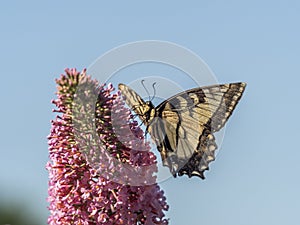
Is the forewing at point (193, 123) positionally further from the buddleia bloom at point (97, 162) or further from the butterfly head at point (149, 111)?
the buddleia bloom at point (97, 162)

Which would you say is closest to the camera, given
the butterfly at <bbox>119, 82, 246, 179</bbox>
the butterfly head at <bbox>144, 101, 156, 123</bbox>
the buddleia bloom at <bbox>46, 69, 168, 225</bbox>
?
the buddleia bloom at <bbox>46, 69, 168, 225</bbox>

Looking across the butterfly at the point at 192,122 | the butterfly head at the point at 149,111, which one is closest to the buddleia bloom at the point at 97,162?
the butterfly head at the point at 149,111

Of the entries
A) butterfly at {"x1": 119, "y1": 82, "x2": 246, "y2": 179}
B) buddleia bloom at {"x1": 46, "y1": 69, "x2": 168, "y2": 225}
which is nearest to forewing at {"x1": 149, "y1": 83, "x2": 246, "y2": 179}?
butterfly at {"x1": 119, "y1": 82, "x2": 246, "y2": 179}

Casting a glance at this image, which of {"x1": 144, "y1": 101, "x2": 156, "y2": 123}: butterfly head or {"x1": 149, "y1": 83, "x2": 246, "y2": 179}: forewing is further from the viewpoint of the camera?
{"x1": 149, "y1": 83, "x2": 246, "y2": 179}: forewing

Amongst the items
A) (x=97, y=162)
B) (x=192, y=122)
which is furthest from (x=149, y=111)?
(x=97, y=162)

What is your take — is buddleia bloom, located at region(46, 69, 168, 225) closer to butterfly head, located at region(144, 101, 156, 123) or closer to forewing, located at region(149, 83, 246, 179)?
butterfly head, located at region(144, 101, 156, 123)

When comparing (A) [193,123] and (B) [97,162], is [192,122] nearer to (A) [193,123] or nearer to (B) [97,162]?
(A) [193,123]

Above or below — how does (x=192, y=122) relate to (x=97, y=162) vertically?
above
